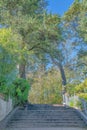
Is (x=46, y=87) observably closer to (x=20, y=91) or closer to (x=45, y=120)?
(x=20, y=91)

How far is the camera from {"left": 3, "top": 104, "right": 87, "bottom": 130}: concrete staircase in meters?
15.5

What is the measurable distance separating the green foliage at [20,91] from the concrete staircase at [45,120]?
3.22 meters

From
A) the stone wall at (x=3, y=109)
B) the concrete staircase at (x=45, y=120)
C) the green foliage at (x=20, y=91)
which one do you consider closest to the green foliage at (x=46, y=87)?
the green foliage at (x=20, y=91)

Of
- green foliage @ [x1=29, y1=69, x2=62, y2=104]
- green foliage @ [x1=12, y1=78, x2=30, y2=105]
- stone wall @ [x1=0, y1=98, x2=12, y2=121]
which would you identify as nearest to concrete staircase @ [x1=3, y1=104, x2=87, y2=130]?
stone wall @ [x1=0, y1=98, x2=12, y2=121]

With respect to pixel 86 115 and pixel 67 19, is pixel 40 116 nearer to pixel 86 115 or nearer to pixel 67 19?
pixel 86 115

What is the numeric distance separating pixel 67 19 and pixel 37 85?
8.30 meters

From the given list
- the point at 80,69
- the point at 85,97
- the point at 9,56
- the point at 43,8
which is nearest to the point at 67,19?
the point at 43,8

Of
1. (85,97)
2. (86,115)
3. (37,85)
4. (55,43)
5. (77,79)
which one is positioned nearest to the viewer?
(86,115)

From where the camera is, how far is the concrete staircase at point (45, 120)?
15.5 meters

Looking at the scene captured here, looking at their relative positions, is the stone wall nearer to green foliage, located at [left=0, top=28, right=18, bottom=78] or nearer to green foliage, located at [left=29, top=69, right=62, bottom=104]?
green foliage, located at [left=0, top=28, right=18, bottom=78]

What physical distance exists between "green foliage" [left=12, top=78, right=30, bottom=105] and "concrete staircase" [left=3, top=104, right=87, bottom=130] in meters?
3.22

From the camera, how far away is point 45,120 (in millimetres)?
16688

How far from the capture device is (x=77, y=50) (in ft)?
95.3

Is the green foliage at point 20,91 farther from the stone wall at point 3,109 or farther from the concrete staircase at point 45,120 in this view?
the stone wall at point 3,109
